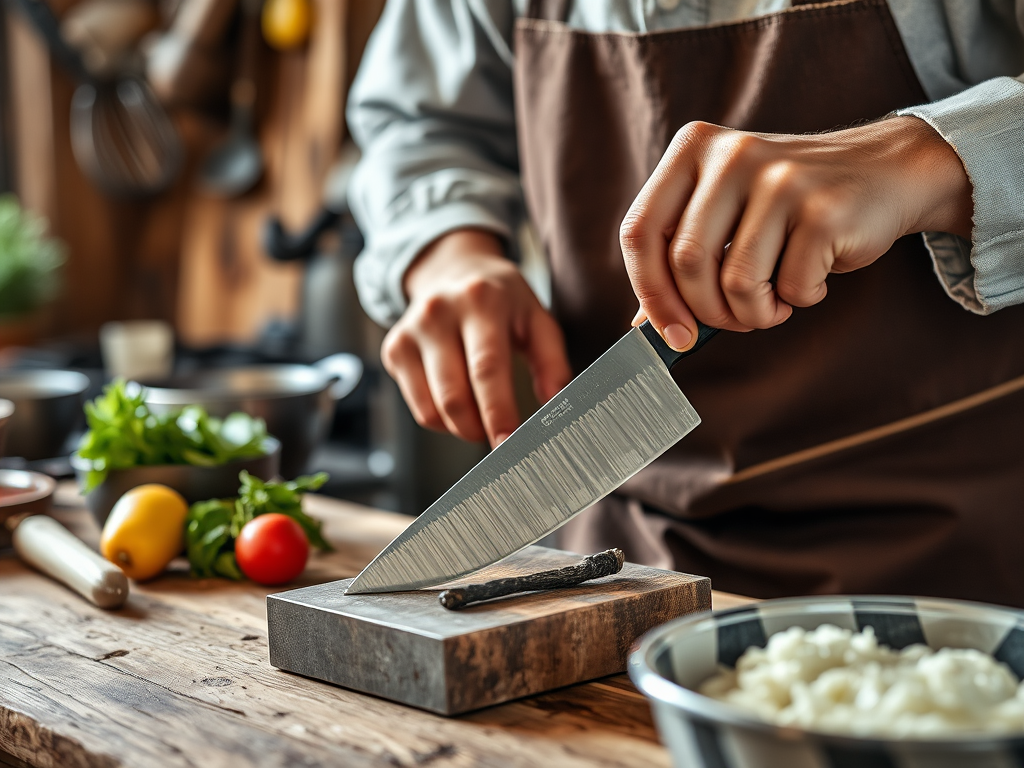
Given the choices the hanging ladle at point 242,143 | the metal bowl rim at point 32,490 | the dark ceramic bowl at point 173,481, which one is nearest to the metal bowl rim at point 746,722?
the dark ceramic bowl at point 173,481

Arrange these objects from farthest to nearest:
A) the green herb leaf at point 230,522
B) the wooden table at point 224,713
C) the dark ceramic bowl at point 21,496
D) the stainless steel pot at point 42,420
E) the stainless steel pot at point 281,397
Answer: the stainless steel pot at point 42,420 → the stainless steel pot at point 281,397 → the dark ceramic bowl at point 21,496 → the green herb leaf at point 230,522 → the wooden table at point 224,713

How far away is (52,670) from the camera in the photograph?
765mm

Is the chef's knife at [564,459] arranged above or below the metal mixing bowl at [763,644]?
above

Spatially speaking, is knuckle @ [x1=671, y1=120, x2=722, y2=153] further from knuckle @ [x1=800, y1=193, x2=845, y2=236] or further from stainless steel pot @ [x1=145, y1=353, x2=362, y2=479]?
stainless steel pot @ [x1=145, y1=353, x2=362, y2=479]

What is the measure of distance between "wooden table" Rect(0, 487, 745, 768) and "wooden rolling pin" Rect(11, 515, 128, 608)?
23 millimetres

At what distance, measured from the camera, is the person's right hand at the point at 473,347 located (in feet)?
3.26

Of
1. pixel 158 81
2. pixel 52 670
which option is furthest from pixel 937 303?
pixel 158 81

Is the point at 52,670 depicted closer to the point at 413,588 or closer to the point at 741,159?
the point at 413,588

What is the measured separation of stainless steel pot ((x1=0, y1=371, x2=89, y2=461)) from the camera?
1.42m

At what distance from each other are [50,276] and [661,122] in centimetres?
214

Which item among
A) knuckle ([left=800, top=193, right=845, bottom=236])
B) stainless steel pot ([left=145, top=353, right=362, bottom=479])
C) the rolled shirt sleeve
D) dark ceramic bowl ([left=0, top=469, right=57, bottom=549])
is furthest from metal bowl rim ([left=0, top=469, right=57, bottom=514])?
knuckle ([left=800, top=193, right=845, bottom=236])

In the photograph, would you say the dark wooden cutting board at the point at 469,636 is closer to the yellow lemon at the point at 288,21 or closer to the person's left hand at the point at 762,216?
the person's left hand at the point at 762,216

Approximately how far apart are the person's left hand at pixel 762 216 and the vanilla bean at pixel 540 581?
160 mm

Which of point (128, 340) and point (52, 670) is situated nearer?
point (52, 670)
